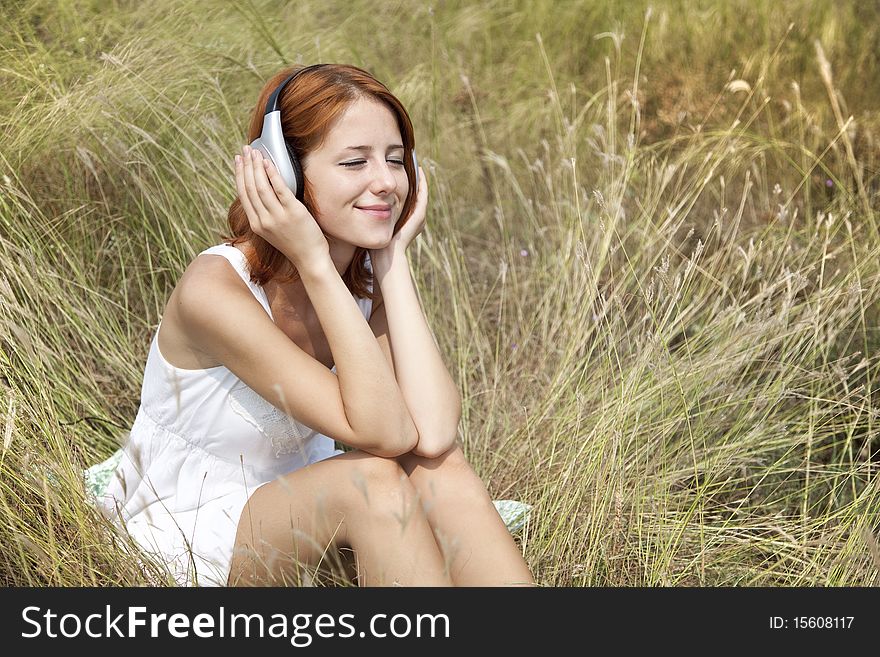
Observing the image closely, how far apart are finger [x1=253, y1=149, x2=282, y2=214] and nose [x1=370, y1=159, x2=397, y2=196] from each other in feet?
0.71

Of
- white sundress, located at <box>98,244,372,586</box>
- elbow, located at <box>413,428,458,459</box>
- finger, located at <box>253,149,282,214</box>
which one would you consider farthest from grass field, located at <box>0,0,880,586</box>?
finger, located at <box>253,149,282,214</box>

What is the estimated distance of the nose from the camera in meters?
2.16

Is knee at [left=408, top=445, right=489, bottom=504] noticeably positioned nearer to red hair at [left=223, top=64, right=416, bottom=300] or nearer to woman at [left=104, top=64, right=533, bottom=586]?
woman at [left=104, top=64, right=533, bottom=586]

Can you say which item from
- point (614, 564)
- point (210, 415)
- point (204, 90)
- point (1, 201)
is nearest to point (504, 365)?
point (614, 564)

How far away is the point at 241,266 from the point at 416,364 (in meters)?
0.45

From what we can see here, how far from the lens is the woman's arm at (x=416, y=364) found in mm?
2178

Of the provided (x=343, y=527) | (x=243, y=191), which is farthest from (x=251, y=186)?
(x=343, y=527)

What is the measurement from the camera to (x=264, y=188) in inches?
81.4

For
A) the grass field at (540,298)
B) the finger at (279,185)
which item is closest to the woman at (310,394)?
the finger at (279,185)

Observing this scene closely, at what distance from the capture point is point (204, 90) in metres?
2.95
